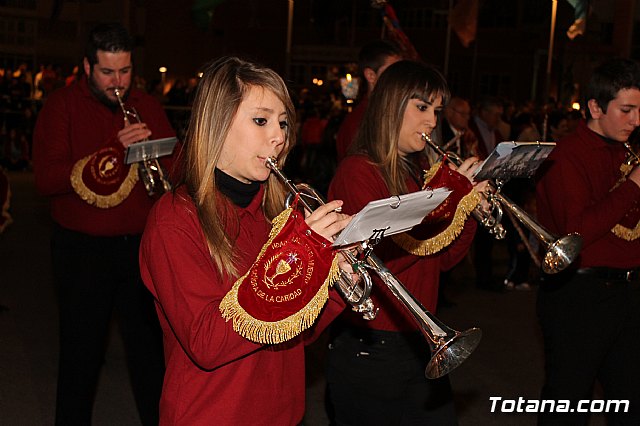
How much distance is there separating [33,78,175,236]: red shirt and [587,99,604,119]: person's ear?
83.1 inches

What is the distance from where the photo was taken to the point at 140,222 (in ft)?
13.9

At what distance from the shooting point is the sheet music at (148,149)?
379 cm

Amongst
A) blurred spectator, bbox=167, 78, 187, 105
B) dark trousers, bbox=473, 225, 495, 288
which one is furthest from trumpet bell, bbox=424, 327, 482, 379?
blurred spectator, bbox=167, 78, 187, 105

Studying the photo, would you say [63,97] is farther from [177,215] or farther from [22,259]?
[22,259]

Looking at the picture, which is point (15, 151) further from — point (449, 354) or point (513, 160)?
point (449, 354)

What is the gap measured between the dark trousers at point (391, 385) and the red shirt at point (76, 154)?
4.65 feet

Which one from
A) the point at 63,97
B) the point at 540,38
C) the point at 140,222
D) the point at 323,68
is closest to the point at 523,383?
the point at 140,222

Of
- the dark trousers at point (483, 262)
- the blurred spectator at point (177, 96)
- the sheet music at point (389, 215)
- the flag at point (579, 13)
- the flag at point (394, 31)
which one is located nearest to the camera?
the sheet music at point (389, 215)

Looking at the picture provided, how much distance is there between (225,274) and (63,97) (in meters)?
2.20

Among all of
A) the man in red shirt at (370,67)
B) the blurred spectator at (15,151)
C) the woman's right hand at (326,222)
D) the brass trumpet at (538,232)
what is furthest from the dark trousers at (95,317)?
the blurred spectator at (15,151)

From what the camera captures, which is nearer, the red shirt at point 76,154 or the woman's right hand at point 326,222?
the woman's right hand at point 326,222

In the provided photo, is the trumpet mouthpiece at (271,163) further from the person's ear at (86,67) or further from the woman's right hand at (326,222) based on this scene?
the person's ear at (86,67)

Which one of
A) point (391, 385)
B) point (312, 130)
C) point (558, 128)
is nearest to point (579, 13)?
point (558, 128)

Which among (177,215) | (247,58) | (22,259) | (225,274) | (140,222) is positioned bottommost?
(22,259)
